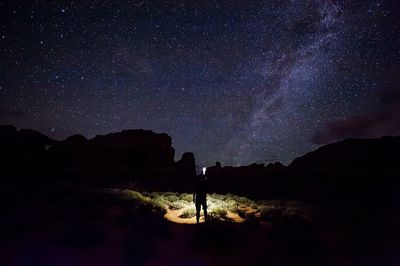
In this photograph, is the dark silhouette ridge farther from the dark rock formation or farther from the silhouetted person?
the silhouetted person

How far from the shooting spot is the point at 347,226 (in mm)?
10992

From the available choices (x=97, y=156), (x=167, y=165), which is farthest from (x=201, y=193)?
(x=167, y=165)

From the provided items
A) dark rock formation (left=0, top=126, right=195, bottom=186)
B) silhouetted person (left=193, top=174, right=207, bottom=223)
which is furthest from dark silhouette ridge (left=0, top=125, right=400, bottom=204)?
silhouetted person (left=193, top=174, right=207, bottom=223)

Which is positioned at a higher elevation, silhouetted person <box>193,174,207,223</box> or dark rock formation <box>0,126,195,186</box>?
dark rock formation <box>0,126,195,186</box>

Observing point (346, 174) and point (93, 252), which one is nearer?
point (93, 252)

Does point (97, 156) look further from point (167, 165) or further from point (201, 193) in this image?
point (201, 193)

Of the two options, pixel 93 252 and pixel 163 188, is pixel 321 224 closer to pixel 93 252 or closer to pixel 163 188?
pixel 93 252

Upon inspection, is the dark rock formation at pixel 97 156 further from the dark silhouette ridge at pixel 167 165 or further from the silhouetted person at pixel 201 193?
the silhouetted person at pixel 201 193

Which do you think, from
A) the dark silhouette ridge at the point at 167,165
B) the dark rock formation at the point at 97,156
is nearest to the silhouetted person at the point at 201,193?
the dark silhouette ridge at the point at 167,165

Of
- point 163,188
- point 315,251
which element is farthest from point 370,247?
point 163,188

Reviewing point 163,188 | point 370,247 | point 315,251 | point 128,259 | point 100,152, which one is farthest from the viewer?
point 100,152

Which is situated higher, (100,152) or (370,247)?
(100,152)

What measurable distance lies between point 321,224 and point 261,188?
17125 mm

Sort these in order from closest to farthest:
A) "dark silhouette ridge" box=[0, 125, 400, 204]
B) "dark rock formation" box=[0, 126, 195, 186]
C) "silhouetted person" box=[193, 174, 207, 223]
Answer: "silhouetted person" box=[193, 174, 207, 223], "dark silhouette ridge" box=[0, 125, 400, 204], "dark rock formation" box=[0, 126, 195, 186]
